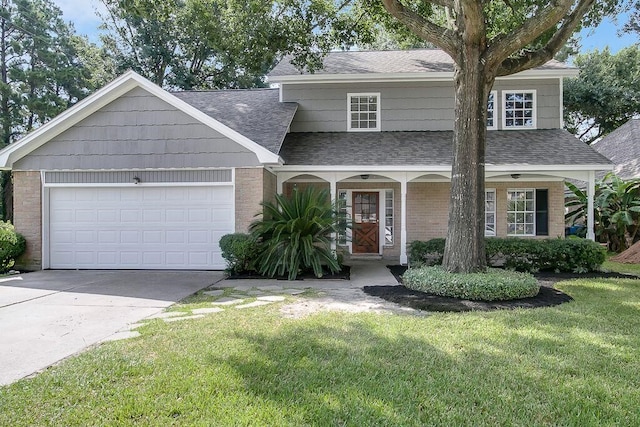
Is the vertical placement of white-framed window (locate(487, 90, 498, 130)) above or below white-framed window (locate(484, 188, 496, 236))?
above

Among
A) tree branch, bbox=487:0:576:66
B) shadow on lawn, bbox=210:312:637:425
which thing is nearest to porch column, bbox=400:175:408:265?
tree branch, bbox=487:0:576:66

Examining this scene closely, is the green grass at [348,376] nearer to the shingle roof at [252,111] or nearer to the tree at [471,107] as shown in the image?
the tree at [471,107]

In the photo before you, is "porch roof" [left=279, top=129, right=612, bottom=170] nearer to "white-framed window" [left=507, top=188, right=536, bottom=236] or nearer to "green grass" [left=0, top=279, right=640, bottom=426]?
"white-framed window" [left=507, top=188, right=536, bottom=236]

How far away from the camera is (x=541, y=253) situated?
9.73 m

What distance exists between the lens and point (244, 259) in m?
9.38

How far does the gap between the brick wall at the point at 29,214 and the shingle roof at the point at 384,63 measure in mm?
7346

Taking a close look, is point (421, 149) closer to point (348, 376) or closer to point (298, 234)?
point (298, 234)

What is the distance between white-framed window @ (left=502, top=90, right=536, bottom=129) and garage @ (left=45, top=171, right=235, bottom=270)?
900cm

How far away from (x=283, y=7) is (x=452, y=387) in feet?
33.8

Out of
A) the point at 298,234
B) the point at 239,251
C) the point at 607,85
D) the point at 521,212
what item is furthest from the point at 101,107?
the point at 607,85

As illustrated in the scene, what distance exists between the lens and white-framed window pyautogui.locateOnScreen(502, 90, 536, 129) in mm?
12922

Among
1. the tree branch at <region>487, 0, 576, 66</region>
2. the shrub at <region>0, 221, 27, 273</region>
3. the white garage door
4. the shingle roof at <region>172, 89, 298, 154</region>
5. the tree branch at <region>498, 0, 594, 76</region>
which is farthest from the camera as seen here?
the shingle roof at <region>172, 89, 298, 154</region>

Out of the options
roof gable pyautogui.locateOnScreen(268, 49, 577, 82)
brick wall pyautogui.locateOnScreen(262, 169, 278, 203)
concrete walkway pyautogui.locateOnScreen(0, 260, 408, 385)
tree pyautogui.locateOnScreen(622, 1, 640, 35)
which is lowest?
concrete walkway pyautogui.locateOnScreen(0, 260, 408, 385)

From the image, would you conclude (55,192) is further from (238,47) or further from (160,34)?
(160,34)
